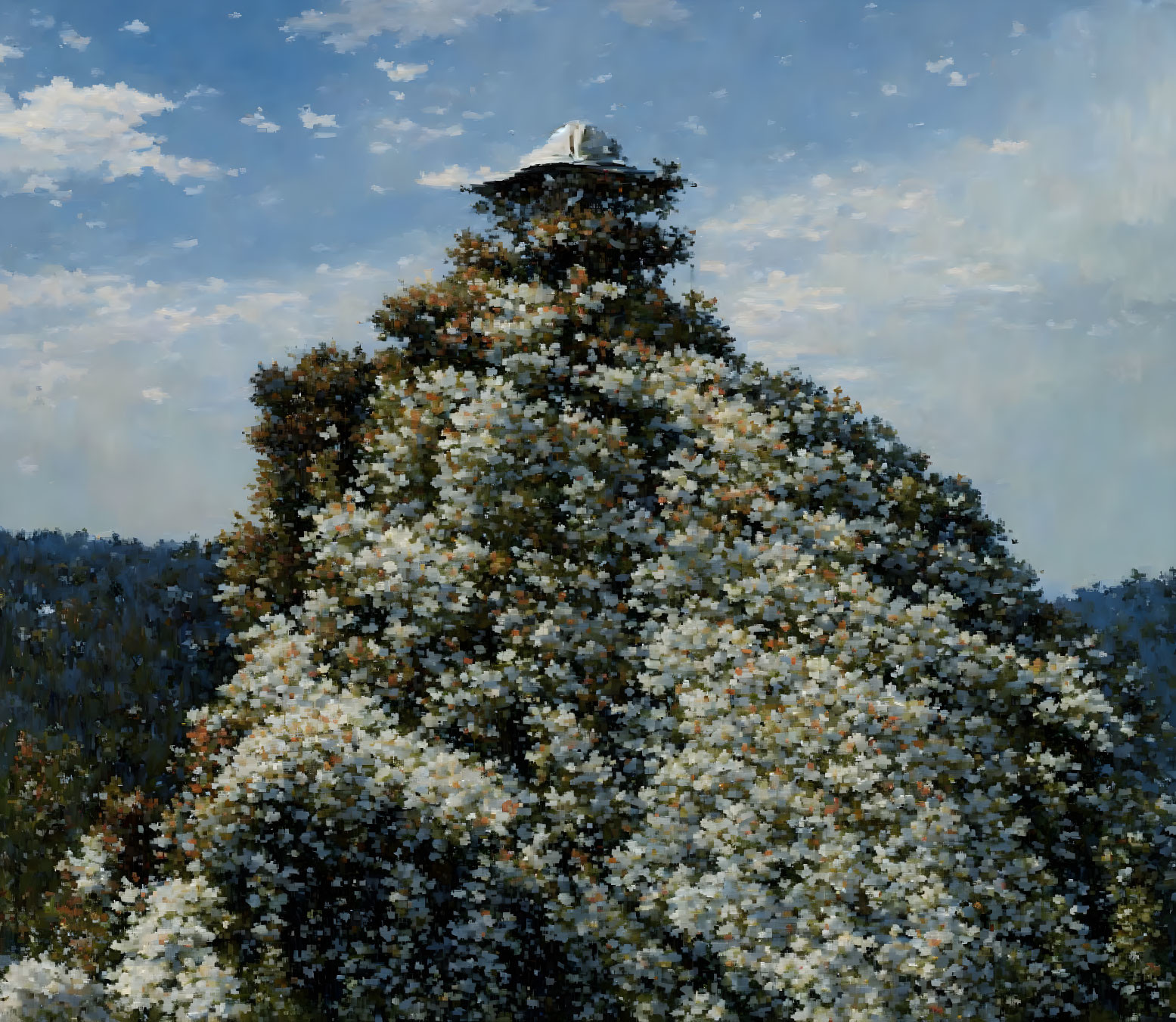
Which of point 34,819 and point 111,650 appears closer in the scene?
point 34,819

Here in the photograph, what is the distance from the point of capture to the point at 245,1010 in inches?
424

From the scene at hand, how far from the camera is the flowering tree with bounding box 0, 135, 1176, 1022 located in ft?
35.1

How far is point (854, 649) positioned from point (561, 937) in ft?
13.1

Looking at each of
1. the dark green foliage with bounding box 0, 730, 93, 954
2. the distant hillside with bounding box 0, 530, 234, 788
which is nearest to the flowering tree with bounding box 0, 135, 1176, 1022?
the dark green foliage with bounding box 0, 730, 93, 954

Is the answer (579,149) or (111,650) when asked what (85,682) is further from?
(579,149)

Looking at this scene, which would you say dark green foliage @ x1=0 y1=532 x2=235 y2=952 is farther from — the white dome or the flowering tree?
the white dome

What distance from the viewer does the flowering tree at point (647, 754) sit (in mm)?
10711

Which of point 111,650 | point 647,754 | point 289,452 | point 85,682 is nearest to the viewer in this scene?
point 647,754

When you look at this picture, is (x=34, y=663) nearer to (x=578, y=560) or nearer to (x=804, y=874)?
(x=578, y=560)

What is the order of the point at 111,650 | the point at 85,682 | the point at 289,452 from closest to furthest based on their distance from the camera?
the point at 289,452, the point at 85,682, the point at 111,650

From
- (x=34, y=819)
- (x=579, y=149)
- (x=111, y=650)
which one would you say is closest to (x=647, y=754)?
(x=579, y=149)

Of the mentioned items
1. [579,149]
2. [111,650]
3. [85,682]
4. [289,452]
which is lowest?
[85,682]

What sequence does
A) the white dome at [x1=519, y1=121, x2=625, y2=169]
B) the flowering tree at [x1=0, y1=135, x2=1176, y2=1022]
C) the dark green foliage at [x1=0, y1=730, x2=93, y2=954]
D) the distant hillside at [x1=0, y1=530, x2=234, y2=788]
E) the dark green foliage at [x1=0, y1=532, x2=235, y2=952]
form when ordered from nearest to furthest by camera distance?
the flowering tree at [x1=0, y1=135, x2=1176, y2=1022] → the white dome at [x1=519, y1=121, x2=625, y2=169] → the dark green foliage at [x1=0, y1=730, x2=93, y2=954] → the dark green foliage at [x1=0, y1=532, x2=235, y2=952] → the distant hillside at [x1=0, y1=530, x2=234, y2=788]

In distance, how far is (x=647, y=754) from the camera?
473 inches
